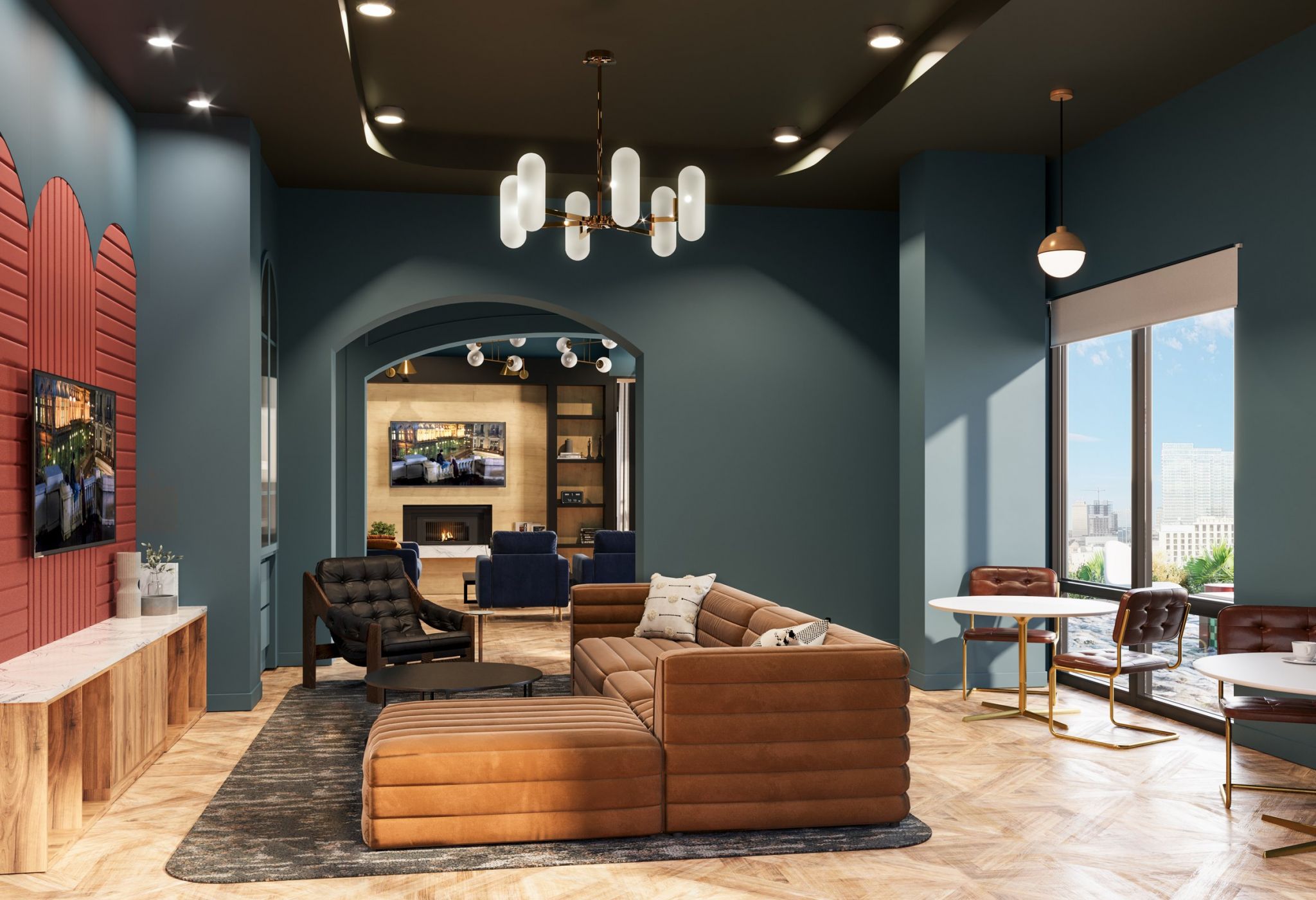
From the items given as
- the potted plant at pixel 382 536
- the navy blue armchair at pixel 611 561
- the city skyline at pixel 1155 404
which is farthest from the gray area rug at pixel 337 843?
the potted plant at pixel 382 536

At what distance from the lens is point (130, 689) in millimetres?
4773

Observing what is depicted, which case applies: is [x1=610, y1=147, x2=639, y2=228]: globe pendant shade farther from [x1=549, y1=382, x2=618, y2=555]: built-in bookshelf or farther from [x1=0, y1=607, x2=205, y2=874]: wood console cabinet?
[x1=549, y1=382, x2=618, y2=555]: built-in bookshelf

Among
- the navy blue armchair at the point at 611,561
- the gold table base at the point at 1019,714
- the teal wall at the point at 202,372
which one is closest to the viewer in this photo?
the gold table base at the point at 1019,714

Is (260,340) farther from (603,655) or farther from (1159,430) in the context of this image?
(1159,430)

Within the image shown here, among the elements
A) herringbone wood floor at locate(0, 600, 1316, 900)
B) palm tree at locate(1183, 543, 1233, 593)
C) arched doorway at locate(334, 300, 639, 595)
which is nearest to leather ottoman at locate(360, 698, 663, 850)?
herringbone wood floor at locate(0, 600, 1316, 900)

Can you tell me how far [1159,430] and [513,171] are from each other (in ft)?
14.3

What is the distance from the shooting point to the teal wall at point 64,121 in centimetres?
438

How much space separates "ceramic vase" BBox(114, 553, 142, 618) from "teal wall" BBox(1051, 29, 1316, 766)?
5614 mm

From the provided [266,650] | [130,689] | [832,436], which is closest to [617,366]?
[832,436]

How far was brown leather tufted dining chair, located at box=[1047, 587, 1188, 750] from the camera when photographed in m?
5.40

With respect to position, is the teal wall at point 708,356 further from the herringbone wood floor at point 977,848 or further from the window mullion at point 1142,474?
the herringbone wood floor at point 977,848

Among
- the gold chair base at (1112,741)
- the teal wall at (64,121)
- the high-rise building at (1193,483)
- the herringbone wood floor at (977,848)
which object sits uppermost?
the teal wall at (64,121)

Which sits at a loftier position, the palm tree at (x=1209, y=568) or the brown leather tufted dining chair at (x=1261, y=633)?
the palm tree at (x=1209, y=568)

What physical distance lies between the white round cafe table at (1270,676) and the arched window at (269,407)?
5343 mm
